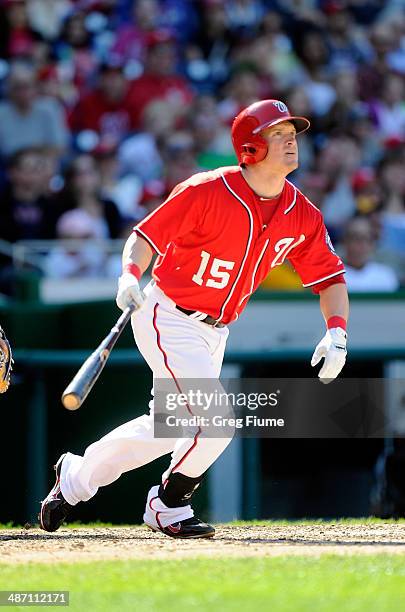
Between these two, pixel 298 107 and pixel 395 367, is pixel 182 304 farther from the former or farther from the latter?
pixel 298 107

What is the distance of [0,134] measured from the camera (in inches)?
395

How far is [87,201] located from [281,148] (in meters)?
4.20

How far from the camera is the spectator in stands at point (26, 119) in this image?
397 inches

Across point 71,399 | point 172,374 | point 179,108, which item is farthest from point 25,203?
point 71,399

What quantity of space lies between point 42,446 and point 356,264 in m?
2.99

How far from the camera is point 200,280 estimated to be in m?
5.35

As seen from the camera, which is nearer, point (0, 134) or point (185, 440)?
point (185, 440)

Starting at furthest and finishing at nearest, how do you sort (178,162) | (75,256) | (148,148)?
(148,148)
(178,162)
(75,256)

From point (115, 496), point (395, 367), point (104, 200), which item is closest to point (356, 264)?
point (395, 367)

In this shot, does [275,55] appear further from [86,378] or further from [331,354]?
[86,378]

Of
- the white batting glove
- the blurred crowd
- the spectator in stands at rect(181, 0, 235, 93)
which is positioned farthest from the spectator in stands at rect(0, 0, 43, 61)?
the white batting glove

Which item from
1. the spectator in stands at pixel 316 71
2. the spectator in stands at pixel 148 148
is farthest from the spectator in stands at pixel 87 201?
the spectator in stands at pixel 316 71

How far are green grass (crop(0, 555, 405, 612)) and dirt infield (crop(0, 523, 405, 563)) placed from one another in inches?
8.4

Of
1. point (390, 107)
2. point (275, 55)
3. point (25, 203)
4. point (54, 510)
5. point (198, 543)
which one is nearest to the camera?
point (198, 543)
